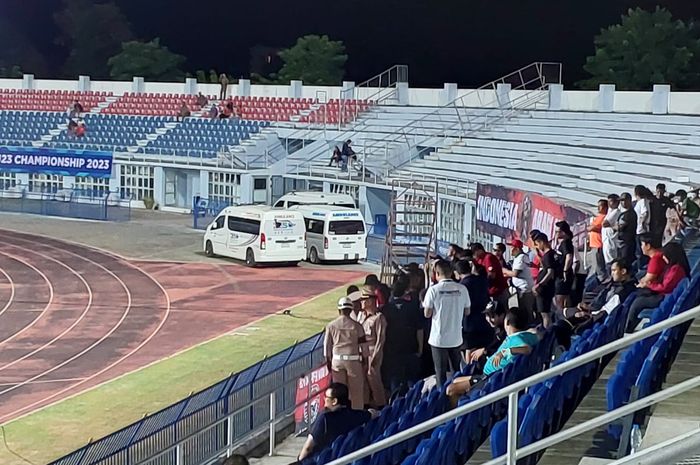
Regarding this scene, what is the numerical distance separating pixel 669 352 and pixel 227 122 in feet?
134

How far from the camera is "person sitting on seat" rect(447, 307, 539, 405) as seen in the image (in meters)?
9.08

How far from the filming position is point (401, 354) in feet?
39.0

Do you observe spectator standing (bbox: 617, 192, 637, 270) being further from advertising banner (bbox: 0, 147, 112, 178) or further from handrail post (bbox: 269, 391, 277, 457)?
advertising banner (bbox: 0, 147, 112, 178)

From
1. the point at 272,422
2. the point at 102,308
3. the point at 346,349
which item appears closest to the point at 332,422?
the point at 346,349

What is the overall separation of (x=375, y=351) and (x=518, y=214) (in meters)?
12.4

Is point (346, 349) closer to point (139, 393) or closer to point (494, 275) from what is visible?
point (494, 275)

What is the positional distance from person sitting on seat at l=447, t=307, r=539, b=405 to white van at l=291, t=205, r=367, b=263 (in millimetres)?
21595

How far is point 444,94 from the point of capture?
43781 mm

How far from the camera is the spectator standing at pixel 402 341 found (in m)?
11.7

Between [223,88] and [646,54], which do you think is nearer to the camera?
[646,54]

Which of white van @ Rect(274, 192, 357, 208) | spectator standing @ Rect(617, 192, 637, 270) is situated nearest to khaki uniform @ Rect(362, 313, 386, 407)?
spectator standing @ Rect(617, 192, 637, 270)

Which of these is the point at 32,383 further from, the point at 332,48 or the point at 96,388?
the point at 332,48

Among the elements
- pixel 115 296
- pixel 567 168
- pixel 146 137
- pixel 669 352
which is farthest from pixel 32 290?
pixel 146 137

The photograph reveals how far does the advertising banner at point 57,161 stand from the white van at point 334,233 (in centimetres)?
1521
